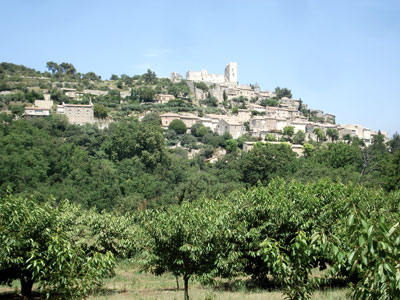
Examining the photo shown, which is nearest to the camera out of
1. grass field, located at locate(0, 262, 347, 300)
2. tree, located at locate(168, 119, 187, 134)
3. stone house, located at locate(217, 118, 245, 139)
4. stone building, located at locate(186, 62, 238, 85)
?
grass field, located at locate(0, 262, 347, 300)

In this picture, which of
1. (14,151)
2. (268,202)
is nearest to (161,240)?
(268,202)

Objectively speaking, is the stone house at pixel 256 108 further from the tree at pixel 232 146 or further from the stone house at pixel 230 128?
the tree at pixel 232 146

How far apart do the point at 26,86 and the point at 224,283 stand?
9760 centimetres

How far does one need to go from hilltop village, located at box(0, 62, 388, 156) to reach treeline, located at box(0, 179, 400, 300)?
6561 centimetres

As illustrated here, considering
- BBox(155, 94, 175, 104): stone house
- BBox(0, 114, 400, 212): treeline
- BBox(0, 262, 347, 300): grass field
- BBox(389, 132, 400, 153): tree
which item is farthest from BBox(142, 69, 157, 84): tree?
BBox(0, 262, 347, 300): grass field

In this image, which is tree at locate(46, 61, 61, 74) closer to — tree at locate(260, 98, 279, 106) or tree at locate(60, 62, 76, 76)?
tree at locate(60, 62, 76, 76)

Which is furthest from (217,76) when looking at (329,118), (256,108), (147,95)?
(147,95)

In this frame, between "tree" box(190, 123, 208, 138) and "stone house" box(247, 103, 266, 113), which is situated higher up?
"stone house" box(247, 103, 266, 113)

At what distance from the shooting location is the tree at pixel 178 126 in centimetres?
8788

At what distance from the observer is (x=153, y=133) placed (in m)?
65.6

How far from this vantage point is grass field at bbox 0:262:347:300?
14.0 m

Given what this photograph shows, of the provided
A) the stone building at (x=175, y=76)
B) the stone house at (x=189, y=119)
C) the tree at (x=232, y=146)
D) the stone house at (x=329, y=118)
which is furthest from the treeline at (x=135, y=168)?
the stone building at (x=175, y=76)

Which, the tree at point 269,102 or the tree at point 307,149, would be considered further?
the tree at point 269,102

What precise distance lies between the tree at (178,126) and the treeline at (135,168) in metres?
12.2
